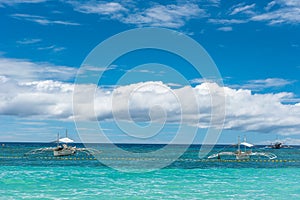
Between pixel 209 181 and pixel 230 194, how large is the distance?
8724mm

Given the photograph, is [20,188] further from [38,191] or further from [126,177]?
[126,177]

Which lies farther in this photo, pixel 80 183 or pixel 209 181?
pixel 209 181

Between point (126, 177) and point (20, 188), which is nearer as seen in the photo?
point (20, 188)

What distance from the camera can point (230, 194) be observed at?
32219mm

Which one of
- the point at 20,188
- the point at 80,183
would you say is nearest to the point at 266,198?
the point at 80,183

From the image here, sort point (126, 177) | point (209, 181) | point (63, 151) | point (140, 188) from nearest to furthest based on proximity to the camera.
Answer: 1. point (140, 188)
2. point (209, 181)
3. point (126, 177)
4. point (63, 151)

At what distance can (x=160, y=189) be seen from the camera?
3472cm

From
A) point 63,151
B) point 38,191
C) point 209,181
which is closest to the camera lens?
point 38,191

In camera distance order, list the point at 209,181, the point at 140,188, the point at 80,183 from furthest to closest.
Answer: the point at 209,181, the point at 80,183, the point at 140,188

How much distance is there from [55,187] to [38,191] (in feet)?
7.82

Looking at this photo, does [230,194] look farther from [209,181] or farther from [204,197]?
[209,181]

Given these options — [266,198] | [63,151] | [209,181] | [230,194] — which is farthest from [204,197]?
[63,151]

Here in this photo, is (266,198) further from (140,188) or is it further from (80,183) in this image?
(80,183)

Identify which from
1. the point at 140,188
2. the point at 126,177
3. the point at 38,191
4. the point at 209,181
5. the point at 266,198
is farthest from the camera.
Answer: the point at 126,177
